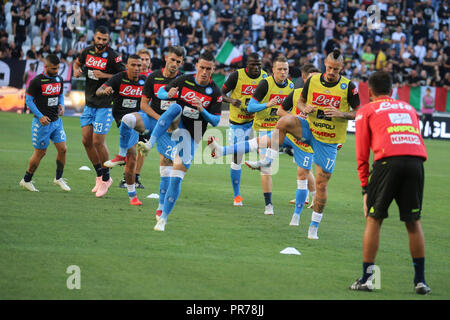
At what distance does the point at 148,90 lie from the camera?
11.6 m

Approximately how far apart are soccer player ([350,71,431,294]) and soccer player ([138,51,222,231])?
119 inches

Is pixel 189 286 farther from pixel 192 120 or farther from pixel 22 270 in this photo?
pixel 192 120

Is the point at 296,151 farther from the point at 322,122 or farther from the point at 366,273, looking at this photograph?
the point at 366,273

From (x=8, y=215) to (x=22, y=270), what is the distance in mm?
3241

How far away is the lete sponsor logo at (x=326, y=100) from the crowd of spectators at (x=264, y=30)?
19.9 metres

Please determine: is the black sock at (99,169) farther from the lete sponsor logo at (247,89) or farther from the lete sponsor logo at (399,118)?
the lete sponsor logo at (399,118)

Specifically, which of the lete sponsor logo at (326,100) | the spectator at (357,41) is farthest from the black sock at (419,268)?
the spectator at (357,41)

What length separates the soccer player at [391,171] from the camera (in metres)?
7.20

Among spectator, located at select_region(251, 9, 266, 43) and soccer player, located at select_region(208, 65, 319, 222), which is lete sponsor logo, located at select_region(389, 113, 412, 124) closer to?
soccer player, located at select_region(208, 65, 319, 222)

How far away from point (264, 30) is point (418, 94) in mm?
8211

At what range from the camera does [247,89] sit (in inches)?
528

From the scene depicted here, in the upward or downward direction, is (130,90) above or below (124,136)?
above

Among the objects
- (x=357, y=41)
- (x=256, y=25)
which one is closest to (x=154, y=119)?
(x=256, y=25)

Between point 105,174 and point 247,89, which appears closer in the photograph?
point 105,174
